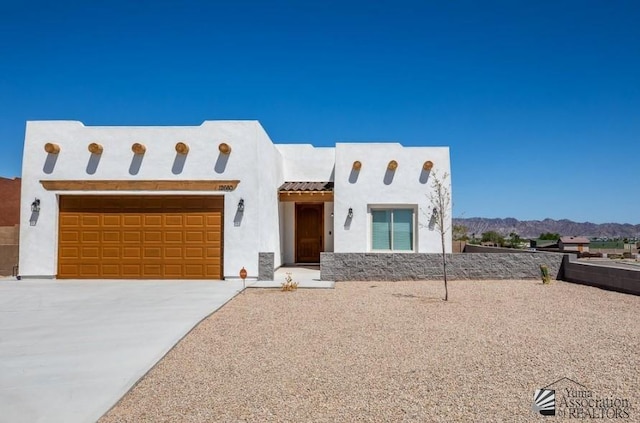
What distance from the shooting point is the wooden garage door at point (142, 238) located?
44.1 feet

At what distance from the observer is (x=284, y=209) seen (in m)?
18.2

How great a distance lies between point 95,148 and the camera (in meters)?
13.4

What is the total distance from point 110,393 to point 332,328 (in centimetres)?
389

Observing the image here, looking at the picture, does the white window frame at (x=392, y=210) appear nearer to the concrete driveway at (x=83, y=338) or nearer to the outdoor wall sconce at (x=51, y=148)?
the concrete driveway at (x=83, y=338)

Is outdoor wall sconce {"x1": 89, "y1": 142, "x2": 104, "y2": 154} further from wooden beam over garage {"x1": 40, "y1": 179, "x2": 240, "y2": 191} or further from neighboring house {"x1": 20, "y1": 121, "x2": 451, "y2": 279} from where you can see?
wooden beam over garage {"x1": 40, "y1": 179, "x2": 240, "y2": 191}

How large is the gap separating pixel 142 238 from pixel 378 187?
355 inches

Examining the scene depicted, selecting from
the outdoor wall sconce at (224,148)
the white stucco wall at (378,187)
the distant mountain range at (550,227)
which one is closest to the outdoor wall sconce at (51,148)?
the outdoor wall sconce at (224,148)

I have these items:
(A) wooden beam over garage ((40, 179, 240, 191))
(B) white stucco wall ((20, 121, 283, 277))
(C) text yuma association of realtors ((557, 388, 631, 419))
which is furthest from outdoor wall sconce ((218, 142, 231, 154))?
(C) text yuma association of realtors ((557, 388, 631, 419))

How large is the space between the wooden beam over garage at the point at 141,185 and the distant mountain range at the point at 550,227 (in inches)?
5719

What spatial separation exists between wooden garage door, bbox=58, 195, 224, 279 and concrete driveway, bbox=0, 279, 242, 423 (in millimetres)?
1295

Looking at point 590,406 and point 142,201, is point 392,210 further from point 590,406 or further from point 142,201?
point 590,406

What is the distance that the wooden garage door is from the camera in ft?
44.1

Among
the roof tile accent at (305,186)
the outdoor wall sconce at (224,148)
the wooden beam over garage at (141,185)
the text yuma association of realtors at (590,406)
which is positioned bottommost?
the text yuma association of realtors at (590,406)

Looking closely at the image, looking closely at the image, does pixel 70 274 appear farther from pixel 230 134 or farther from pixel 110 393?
pixel 110 393
